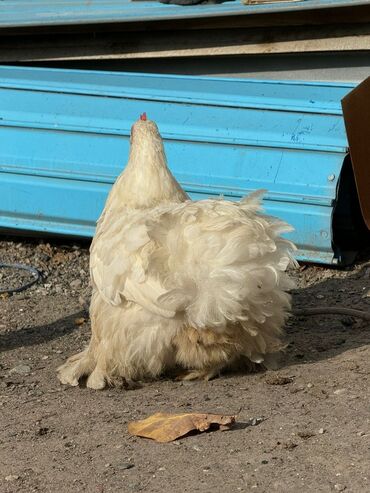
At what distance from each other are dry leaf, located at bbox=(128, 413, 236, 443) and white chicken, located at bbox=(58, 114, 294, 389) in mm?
457

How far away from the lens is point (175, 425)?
4082 millimetres

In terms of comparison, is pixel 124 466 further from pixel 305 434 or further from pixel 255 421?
pixel 305 434

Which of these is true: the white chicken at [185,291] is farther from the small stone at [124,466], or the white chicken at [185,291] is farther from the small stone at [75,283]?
the small stone at [75,283]

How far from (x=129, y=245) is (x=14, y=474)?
51.3 inches

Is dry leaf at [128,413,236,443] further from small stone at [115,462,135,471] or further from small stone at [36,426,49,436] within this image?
small stone at [36,426,49,436]

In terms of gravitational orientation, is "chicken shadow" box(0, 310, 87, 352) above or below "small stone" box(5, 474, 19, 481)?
above

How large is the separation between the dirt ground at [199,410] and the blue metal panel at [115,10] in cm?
269

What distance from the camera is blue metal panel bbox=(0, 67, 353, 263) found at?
6.59 m

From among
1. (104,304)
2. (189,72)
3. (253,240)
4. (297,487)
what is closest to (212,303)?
(253,240)

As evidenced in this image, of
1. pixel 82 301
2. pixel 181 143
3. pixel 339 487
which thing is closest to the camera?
pixel 339 487

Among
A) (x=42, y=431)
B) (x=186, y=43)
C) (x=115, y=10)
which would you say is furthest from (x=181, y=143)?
(x=42, y=431)

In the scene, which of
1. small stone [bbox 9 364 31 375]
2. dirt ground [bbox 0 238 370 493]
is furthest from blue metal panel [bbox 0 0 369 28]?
small stone [bbox 9 364 31 375]

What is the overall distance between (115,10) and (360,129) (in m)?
4.22

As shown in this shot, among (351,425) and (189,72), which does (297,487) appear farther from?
(189,72)
